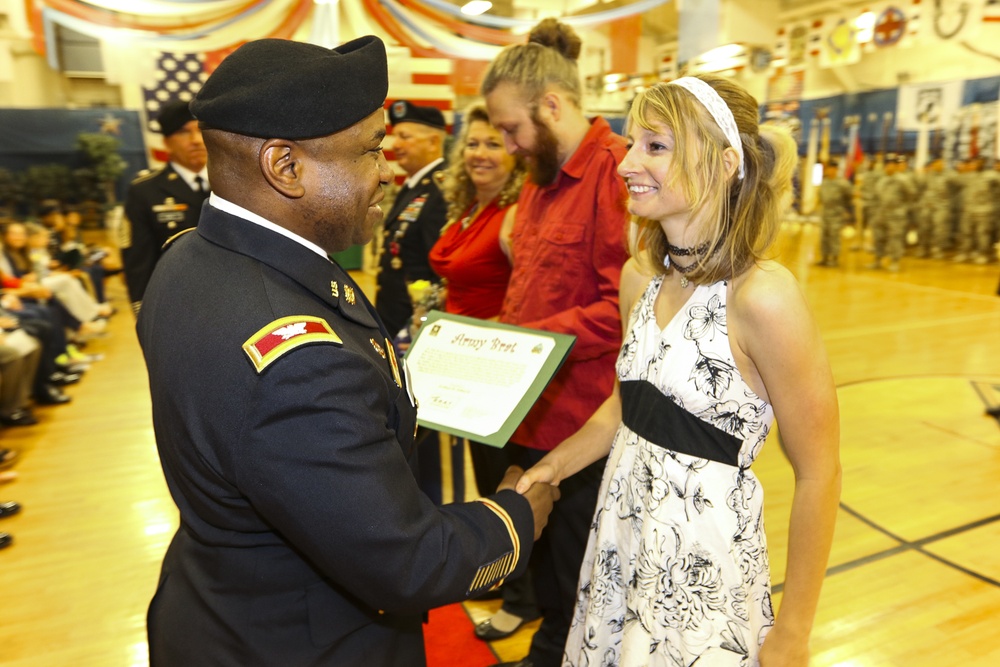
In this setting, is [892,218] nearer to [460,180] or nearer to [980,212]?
[980,212]

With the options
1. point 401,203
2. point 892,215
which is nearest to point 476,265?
point 401,203

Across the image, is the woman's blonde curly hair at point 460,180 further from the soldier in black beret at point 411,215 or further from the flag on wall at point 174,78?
the flag on wall at point 174,78

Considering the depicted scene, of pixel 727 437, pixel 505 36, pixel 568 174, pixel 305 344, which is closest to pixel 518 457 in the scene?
pixel 568 174

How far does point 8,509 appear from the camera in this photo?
3.50 metres

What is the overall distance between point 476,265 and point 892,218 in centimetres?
1069

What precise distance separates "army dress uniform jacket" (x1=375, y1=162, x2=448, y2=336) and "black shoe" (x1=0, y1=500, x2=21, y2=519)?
87.1 inches

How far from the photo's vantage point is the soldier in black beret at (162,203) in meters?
3.48

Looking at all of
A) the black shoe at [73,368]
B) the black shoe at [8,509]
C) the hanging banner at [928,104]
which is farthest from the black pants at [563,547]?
the hanging banner at [928,104]

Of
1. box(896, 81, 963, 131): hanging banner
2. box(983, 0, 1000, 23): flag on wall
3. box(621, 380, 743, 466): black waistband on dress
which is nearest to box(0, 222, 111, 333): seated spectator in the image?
box(621, 380, 743, 466): black waistband on dress

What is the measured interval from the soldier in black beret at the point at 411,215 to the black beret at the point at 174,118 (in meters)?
1.17

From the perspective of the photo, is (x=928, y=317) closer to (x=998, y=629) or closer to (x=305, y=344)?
(x=998, y=629)

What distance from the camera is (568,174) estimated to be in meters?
2.00

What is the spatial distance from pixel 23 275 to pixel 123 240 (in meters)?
3.18

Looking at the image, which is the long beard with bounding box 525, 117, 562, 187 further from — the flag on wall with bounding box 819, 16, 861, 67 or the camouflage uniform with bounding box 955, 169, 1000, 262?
the flag on wall with bounding box 819, 16, 861, 67
